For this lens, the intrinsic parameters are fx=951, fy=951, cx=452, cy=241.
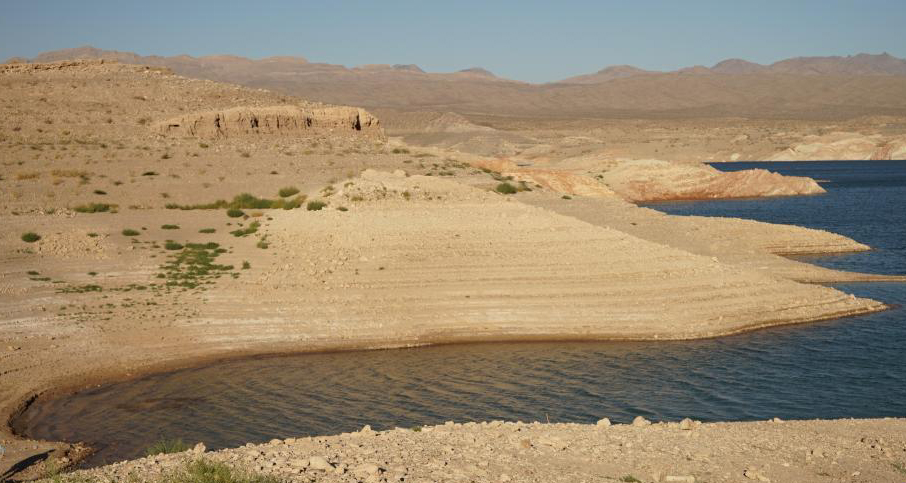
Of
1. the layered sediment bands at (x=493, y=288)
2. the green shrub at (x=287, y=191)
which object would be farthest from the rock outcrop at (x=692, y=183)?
the layered sediment bands at (x=493, y=288)

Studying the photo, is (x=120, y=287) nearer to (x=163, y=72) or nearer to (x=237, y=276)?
(x=237, y=276)

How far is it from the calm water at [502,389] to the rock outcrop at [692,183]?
5149cm

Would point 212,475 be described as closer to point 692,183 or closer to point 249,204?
point 249,204

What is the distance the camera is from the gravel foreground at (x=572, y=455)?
11.8 m

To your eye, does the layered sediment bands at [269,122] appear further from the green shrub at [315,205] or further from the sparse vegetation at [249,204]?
the green shrub at [315,205]

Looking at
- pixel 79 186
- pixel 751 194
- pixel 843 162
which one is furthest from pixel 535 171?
pixel 843 162

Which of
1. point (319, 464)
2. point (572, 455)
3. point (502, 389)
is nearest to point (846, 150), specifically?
point (502, 389)

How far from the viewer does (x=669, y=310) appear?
83.6ft

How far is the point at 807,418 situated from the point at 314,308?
12511 millimetres

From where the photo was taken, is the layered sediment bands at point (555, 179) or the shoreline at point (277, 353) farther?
the layered sediment bands at point (555, 179)

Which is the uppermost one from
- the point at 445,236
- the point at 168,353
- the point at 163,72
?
the point at 163,72

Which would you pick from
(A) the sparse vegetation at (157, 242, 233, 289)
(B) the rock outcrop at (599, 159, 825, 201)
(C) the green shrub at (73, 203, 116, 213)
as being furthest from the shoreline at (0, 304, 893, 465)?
(B) the rock outcrop at (599, 159, 825, 201)

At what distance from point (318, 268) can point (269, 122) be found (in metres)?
25.4

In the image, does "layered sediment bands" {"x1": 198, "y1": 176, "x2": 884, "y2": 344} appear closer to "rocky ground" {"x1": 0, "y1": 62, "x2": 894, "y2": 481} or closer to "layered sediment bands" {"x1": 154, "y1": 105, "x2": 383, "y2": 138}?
"rocky ground" {"x1": 0, "y1": 62, "x2": 894, "y2": 481}
